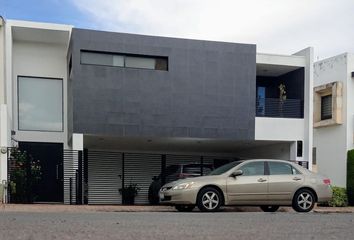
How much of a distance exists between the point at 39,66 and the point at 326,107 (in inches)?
508

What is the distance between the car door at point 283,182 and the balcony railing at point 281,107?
6.12 metres

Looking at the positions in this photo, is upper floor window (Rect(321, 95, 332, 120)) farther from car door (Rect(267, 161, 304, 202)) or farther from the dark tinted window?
car door (Rect(267, 161, 304, 202))

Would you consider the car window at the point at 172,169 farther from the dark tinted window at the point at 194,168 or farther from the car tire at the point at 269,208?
the car tire at the point at 269,208

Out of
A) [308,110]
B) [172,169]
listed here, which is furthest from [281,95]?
[172,169]

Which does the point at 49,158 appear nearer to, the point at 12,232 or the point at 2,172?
the point at 2,172

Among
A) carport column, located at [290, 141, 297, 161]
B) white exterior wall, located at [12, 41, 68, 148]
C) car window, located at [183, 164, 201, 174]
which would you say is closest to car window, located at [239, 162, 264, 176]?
car window, located at [183, 164, 201, 174]

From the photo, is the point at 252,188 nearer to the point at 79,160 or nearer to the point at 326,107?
the point at 79,160

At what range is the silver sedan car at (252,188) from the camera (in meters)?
13.7

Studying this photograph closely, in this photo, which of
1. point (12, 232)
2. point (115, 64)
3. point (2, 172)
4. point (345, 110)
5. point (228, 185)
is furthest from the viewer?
point (345, 110)

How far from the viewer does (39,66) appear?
66.9ft

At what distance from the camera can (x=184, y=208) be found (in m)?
14.5

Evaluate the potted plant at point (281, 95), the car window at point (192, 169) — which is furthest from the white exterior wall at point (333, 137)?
the car window at point (192, 169)

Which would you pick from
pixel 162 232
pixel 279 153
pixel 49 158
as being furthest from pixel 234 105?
pixel 162 232

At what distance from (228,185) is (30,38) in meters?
10.8
